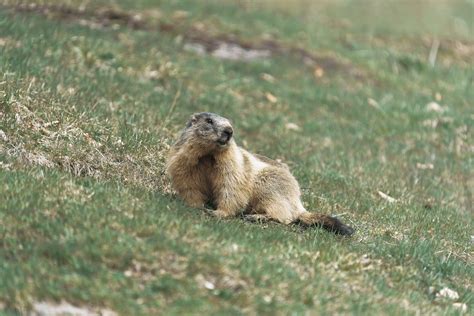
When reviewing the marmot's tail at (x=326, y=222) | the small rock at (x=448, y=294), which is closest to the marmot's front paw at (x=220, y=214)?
the marmot's tail at (x=326, y=222)

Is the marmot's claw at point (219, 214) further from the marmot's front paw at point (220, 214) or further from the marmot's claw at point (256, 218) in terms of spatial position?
the marmot's claw at point (256, 218)

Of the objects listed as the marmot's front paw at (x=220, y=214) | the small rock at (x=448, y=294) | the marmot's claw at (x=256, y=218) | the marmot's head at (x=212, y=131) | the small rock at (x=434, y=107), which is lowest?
the small rock at (x=434, y=107)

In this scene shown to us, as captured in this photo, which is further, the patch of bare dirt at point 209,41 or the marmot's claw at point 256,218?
the patch of bare dirt at point 209,41

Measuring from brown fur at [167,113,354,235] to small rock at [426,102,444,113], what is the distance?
7123 millimetres

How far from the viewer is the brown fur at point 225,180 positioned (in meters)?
7.59

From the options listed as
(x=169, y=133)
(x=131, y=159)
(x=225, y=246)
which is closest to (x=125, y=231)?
(x=225, y=246)

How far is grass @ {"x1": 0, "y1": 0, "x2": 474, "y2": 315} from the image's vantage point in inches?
223

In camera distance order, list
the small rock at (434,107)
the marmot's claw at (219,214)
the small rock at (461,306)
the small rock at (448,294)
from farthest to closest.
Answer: the small rock at (434,107) < the marmot's claw at (219,214) < the small rock at (448,294) < the small rock at (461,306)

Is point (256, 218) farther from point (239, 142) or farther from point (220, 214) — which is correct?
point (239, 142)

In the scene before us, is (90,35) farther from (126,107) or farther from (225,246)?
(225,246)

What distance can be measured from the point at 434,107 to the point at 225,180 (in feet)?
26.2

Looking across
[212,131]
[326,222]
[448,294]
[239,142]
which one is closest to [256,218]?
[326,222]

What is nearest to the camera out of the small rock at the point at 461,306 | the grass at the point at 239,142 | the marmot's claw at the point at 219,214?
the grass at the point at 239,142

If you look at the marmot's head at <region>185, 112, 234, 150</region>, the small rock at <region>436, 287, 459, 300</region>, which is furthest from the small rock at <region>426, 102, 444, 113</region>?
Result: the small rock at <region>436, 287, 459, 300</region>
